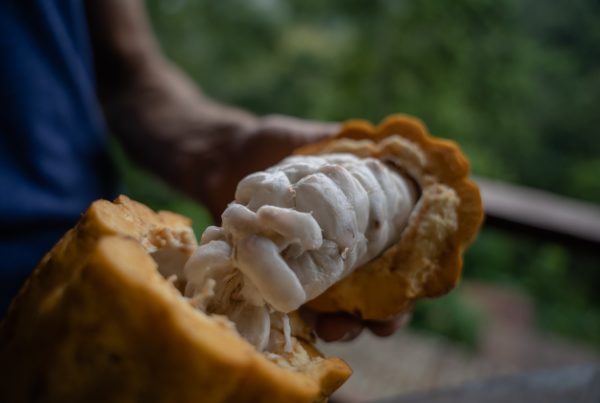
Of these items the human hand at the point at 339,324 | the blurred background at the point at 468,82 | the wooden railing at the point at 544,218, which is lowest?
the blurred background at the point at 468,82

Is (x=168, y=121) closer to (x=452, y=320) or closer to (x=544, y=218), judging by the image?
(x=544, y=218)

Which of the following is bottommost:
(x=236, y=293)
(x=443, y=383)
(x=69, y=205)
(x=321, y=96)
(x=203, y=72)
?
(x=443, y=383)

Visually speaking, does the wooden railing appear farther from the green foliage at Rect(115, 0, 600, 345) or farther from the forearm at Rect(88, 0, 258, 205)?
the green foliage at Rect(115, 0, 600, 345)

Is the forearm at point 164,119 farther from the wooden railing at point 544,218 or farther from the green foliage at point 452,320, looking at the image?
the green foliage at point 452,320

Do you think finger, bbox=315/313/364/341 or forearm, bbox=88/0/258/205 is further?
forearm, bbox=88/0/258/205

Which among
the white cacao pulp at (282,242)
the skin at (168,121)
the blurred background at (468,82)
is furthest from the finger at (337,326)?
the blurred background at (468,82)

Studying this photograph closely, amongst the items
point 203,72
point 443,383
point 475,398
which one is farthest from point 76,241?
point 203,72

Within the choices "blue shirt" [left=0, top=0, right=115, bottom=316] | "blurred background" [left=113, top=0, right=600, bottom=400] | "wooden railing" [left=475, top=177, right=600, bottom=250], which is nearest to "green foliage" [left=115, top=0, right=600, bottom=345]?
"blurred background" [left=113, top=0, right=600, bottom=400]

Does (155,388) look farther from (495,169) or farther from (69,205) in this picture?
(495,169)
